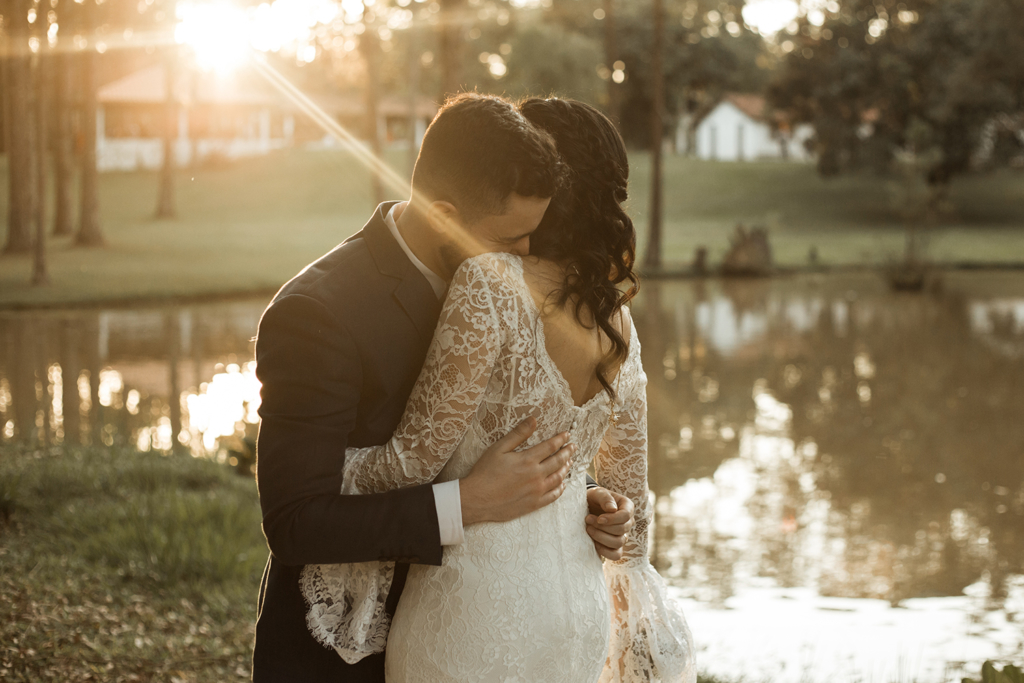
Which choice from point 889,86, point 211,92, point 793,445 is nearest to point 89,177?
point 793,445

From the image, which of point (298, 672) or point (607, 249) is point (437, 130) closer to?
point (607, 249)

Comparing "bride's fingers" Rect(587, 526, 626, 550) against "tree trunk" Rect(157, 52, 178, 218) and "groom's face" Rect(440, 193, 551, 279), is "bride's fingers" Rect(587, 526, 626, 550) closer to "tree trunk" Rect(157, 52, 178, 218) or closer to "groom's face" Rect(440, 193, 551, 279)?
"groom's face" Rect(440, 193, 551, 279)

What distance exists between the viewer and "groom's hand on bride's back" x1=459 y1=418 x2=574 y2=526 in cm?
191

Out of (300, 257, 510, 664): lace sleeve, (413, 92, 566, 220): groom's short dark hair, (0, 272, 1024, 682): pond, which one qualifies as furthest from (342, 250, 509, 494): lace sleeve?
(0, 272, 1024, 682): pond

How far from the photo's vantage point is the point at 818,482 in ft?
27.3

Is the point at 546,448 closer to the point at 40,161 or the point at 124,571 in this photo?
the point at 124,571

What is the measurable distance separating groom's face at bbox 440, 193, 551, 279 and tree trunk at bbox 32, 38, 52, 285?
61.6 feet

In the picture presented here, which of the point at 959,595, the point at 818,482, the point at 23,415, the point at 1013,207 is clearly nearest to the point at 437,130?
the point at 959,595

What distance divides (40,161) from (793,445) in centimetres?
1799

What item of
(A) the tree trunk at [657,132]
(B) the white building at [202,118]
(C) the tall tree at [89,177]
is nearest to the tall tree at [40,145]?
(C) the tall tree at [89,177]

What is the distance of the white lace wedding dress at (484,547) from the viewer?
6.13 ft

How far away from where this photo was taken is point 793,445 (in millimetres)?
9547

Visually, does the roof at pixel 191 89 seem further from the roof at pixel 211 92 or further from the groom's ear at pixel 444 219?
the groom's ear at pixel 444 219

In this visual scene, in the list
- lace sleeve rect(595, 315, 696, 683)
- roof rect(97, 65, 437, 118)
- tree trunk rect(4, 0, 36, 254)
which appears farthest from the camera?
roof rect(97, 65, 437, 118)
